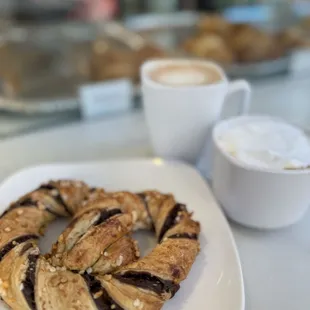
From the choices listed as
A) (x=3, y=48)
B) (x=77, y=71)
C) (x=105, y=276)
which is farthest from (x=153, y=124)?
(x=3, y=48)

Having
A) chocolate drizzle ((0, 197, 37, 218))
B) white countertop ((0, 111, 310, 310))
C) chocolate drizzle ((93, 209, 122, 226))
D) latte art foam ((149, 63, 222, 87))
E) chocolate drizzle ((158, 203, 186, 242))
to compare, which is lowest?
white countertop ((0, 111, 310, 310))

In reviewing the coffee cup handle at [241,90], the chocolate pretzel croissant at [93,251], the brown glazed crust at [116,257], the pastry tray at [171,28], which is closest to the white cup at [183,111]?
the coffee cup handle at [241,90]

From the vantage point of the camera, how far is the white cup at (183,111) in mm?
713

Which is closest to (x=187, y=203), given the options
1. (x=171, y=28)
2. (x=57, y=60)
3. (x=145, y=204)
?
(x=145, y=204)

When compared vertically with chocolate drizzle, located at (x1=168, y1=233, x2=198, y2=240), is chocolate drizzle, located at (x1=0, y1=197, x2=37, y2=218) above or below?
above

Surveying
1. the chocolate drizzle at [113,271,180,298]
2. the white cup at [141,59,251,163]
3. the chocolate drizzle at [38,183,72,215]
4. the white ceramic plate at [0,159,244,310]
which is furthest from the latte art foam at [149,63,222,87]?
the chocolate drizzle at [113,271,180,298]

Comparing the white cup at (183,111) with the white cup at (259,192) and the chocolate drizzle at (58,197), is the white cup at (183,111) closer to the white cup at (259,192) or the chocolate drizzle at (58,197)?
the white cup at (259,192)

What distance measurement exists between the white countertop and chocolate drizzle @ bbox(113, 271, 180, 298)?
0.36 ft

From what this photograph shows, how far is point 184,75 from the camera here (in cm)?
77

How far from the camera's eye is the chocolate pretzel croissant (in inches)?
19.1

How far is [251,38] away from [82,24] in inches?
18.8

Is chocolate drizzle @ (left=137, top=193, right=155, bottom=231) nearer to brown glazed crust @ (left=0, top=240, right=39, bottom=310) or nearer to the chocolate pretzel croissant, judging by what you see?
the chocolate pretzel croissant

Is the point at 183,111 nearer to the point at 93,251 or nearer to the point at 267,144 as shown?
the point at 267,144

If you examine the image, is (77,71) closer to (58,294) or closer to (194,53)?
(194,53)
